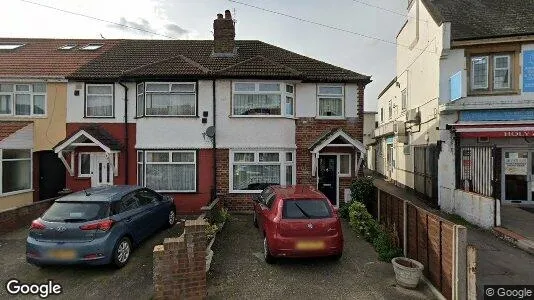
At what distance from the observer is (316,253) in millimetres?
6199

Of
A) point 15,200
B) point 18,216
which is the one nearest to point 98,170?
point 18,216

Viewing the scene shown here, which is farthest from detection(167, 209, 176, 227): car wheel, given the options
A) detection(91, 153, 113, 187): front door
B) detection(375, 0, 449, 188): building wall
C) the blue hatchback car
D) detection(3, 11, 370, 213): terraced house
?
detection(375, 0, 449, 188): building wall

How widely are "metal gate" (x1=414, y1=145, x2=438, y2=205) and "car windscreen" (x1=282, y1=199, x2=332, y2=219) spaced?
8204 millimetres

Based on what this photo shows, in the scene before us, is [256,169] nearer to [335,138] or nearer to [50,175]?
[335,138]

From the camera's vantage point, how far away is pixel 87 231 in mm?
5941

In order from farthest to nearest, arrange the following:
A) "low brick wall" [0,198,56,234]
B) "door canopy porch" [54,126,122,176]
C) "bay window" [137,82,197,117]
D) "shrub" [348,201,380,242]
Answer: "bay window" [137,82,197,117]
"door canopy porch" [54,126,122,176]
"low brick wall" [0,198,56,234]
"shrub" [348,201,380,242]

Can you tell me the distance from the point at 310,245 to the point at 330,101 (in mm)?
7315

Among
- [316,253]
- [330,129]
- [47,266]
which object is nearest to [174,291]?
[316,253]

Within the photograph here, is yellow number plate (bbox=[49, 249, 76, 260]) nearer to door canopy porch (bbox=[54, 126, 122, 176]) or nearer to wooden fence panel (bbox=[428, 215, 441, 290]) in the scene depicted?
door canopy porch (bbox=[54, 126, 122, 176])

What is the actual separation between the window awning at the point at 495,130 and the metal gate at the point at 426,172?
4.96ft

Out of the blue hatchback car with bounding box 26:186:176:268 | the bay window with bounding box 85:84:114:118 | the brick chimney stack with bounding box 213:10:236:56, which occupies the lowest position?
the blue hatchback car with bounding box 26:186:176:268

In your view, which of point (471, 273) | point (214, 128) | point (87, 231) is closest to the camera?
point (471, 273)

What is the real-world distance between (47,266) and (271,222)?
4.66 m

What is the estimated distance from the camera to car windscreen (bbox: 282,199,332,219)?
634 cm
